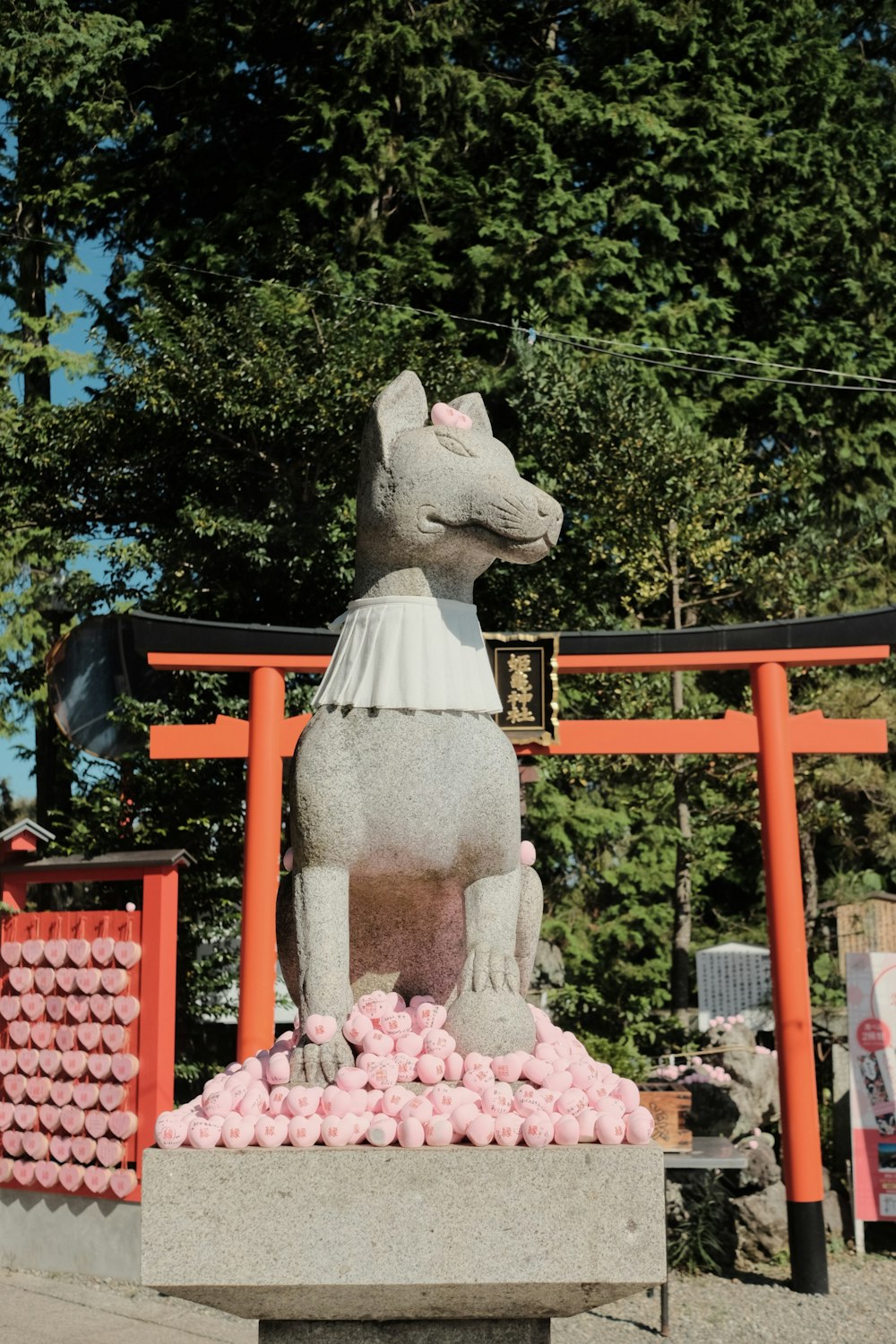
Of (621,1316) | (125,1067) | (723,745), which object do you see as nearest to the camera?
(621,1316)

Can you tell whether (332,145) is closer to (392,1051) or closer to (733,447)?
(733,447)

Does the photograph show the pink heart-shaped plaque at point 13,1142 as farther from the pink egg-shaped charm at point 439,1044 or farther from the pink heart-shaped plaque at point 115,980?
the pink egg-shaped charm at point 439,1044

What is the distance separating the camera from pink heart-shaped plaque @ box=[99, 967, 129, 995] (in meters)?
6.96

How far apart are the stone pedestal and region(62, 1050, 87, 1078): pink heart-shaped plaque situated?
468 centimetres

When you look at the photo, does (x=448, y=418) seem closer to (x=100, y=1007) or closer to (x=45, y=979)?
(x=100, y=1007)

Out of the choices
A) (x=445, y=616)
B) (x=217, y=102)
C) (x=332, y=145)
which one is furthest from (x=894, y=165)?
(x=445, y=616)

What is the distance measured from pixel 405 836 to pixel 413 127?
12.1 meters

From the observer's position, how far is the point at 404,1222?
103 inches

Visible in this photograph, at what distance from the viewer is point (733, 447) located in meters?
11.4

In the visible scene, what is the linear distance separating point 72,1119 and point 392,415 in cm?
509

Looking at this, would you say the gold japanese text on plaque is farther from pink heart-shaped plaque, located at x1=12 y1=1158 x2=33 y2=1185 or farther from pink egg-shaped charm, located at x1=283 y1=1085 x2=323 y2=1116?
pink egg-shaped charm, located at x1=283 y1=1085 x2=323 y2=1116

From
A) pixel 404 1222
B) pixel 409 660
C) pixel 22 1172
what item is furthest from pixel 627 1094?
pixel 22 1172

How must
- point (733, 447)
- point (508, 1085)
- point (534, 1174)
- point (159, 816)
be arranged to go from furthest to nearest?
1. point (733, 447)
2. point (159, 816)
3. point (508, 1085)
4. point (534, 1174)

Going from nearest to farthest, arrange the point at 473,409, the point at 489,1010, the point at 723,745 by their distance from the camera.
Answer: the point at 489,1010
the point at 473,409
the point at 723,745
